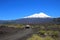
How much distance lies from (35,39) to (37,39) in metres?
0.28

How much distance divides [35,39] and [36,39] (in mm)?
130

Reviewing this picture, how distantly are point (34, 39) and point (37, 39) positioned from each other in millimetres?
389

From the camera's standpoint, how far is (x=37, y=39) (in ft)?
95.2

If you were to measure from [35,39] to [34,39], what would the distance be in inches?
8.6

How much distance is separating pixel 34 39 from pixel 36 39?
32 centimetres

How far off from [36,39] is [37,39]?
0.19 m

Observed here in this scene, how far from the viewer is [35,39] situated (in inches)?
1148

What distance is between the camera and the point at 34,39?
28984 mm

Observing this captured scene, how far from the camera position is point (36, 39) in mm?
29172
